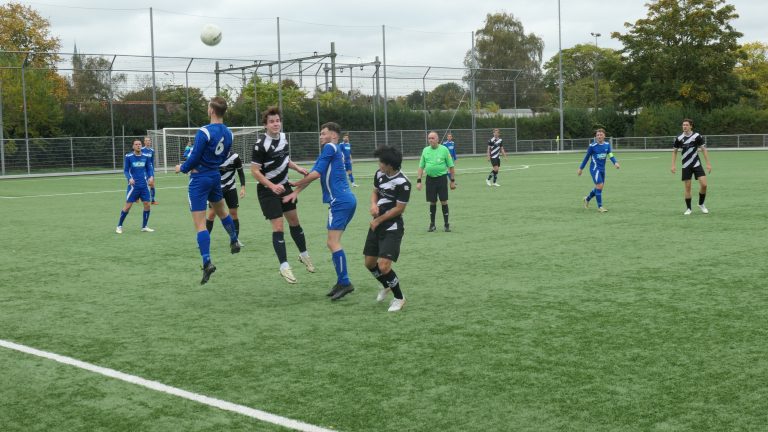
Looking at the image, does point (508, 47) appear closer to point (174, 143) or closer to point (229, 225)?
point (174, 143)

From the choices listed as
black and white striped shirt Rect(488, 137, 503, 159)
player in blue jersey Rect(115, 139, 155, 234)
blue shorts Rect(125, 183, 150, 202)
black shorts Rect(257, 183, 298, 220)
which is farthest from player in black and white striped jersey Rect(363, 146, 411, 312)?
black and white striped shirt Rect(488, 137, 503, 159)

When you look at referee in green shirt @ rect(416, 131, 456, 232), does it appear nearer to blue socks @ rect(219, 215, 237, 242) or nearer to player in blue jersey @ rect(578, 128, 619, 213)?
player in blue jersey @ rect(578, 128, 619, 213)

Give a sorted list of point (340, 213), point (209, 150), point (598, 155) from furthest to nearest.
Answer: point (598, 155), point (209, 150), point (340, 213)

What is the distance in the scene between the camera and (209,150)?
358 inches

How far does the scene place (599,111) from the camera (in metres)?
68.4

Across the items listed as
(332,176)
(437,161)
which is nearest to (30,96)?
(437,161)

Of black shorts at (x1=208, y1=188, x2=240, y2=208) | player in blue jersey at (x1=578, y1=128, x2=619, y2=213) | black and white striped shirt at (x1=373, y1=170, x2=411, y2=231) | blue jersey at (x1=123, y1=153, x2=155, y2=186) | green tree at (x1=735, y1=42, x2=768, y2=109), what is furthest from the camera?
green tree at (x1=735, y1=42, x2=768, y2=109)

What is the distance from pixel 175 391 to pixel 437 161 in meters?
10.7

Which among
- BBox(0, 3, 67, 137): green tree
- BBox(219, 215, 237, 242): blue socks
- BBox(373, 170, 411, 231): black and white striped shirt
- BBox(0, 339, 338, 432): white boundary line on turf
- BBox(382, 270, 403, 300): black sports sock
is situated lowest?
BBox(0, 339, 338, 432): white boundary line on turf

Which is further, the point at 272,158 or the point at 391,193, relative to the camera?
the point at 272,158

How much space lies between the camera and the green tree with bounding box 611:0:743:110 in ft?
211

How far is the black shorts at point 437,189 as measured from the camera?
15.5 m

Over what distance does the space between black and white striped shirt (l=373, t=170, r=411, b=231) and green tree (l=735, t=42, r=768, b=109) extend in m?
79.3

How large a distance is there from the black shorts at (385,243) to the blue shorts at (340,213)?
0.54 metres
